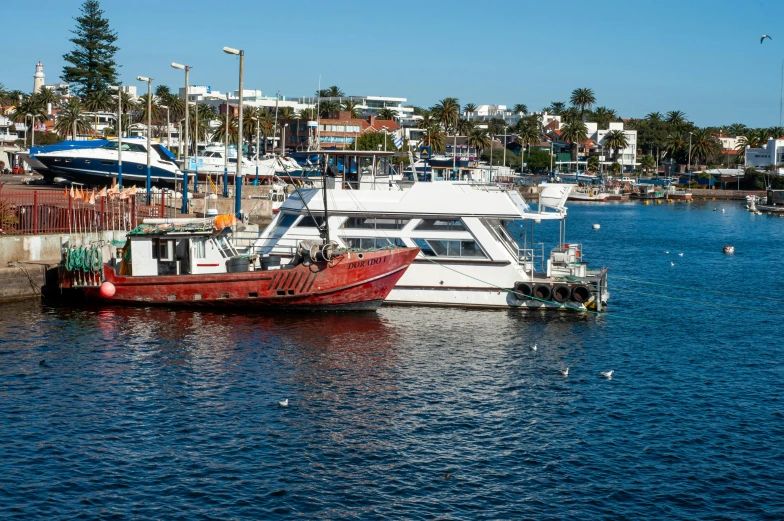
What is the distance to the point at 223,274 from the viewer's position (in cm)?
3350

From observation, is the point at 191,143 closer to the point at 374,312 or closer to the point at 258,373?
the point at 374,312

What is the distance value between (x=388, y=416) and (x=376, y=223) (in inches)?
557

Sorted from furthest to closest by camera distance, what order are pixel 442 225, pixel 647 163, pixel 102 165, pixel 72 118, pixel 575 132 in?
1. pixel 647 163
2. pixel 575 132
3. pixel 72 118
4. pixel 102 165
5. pixel 442 225

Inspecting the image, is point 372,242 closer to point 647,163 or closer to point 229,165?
point 229,165

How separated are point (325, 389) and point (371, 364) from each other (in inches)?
113

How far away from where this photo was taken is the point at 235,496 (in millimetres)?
17969

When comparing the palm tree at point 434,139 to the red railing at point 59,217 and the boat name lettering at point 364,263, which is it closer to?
the red railing at point 59,217

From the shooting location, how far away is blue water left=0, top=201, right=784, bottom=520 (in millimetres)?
18047

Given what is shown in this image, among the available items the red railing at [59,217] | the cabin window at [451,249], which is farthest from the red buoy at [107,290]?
the cabin window at [451,249]

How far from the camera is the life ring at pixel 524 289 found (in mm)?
34594

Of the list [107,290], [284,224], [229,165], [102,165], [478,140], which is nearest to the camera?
[107,290]

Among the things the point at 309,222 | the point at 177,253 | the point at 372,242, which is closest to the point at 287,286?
the point at 309,222

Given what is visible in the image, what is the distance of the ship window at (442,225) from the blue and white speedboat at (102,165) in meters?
42.6

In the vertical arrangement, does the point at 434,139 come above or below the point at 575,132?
below
